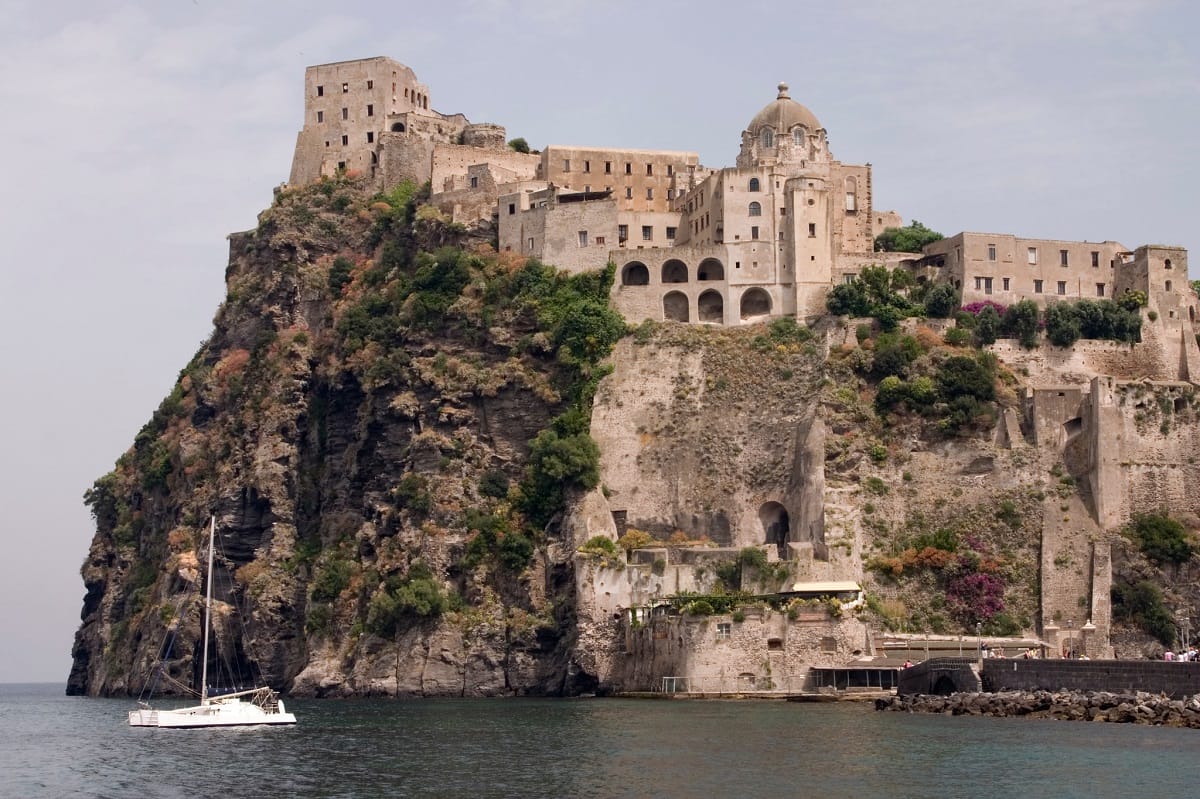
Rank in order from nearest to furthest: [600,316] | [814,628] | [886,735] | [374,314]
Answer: [886,735] → [814,628] → [600,316] → [374,314]

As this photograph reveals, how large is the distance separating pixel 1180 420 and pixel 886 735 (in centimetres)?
3379

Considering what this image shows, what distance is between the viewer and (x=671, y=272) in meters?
95.1

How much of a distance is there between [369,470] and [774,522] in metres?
21.6

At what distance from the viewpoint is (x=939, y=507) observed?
84812 mm

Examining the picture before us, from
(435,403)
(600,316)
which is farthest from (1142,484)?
(435,403)

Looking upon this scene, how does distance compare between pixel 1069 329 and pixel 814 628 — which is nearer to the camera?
pixel 814 628

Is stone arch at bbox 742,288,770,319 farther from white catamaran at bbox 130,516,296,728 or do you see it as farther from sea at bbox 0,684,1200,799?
white catamaran at bbox 130,516,296,728

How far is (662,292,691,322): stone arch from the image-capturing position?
94.1 meters

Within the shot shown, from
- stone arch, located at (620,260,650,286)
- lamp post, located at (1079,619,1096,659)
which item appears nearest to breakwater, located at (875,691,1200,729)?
lamp post, located at (1079,619,1096,659)

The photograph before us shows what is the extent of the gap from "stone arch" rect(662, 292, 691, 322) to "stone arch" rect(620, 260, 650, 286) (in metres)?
1.48

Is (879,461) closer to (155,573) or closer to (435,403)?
(435,403)

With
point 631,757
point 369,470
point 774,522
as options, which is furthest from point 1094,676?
point 369,470

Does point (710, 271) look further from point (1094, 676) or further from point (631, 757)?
point (631, 757)

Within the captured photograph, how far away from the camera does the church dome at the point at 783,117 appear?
98500 millimetres
